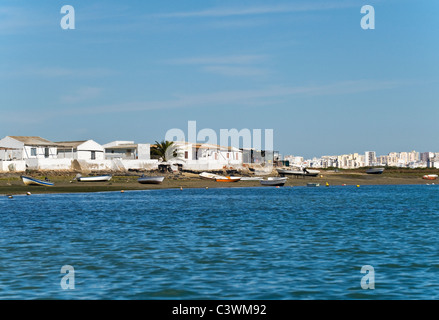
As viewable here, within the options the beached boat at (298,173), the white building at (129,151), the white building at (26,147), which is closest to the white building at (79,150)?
the white building at (26,147)

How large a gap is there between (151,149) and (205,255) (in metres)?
108

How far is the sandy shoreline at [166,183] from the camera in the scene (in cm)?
7038

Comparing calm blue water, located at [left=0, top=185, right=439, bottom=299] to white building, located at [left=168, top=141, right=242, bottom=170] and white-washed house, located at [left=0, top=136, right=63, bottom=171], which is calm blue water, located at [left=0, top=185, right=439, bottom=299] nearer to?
white-washed house, located at [left=0, top=136, right=63, bottom=171]

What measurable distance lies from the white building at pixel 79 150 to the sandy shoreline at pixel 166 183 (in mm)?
14576

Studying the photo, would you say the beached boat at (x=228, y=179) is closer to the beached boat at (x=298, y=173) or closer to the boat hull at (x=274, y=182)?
the boat hull at (x=274, y=182)

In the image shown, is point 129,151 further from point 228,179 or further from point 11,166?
point 11,166

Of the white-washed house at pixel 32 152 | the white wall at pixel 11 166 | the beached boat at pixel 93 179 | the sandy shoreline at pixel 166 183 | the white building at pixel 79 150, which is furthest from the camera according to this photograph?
the white building at pixel 79 150

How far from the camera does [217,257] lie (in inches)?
819

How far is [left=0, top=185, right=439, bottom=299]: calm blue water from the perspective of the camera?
1522 centimetres

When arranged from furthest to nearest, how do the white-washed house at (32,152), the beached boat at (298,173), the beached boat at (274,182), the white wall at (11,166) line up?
the beached boat at (298,173) < the beached boat at (274,182) < the white-washed house at (32,152) < the white wall at (11,166)

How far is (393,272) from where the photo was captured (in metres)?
17.9

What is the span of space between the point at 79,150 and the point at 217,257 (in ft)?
291
